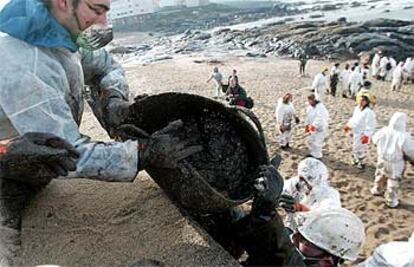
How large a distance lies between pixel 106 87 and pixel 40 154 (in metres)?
1.26

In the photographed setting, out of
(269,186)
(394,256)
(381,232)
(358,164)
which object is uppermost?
(269,186)

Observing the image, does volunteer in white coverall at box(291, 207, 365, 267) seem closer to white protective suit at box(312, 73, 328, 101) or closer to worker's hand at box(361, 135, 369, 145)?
worker's hand at box(361, 135, 369, 145)

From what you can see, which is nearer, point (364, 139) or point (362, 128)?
point (364, 139)

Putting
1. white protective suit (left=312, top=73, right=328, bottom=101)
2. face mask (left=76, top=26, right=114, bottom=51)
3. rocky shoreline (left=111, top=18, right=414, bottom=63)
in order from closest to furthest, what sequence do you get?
face mask (left=76, top=26, right=114, bottom=51)
white protective suit (left=312, top=73, right=328, bottom=101)
rocky shoreline (left=111, top=18, right=414, bottom=63)

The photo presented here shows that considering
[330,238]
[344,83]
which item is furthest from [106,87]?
[344,83]

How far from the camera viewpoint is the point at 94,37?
8.70 ft

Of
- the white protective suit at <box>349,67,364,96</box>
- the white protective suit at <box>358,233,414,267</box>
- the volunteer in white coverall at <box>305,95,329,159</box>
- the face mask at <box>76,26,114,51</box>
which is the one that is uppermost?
the face mask at <box>76,26,114,51</box>

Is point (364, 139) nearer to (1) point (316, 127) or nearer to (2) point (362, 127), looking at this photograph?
(2) point (362, 127)

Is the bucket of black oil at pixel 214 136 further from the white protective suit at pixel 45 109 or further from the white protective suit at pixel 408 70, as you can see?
the white protective suit at pixel 408 70

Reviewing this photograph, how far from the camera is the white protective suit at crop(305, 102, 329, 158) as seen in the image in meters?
9.16

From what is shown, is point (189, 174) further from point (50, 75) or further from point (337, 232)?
point (337, 232)

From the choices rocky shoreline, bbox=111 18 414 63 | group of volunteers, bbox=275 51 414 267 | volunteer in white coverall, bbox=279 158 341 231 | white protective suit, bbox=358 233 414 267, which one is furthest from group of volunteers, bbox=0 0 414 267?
rocky shoreline, bbox=111 18 414 63

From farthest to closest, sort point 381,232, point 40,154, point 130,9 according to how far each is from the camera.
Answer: point 130,9, point 381,232, point 40,154

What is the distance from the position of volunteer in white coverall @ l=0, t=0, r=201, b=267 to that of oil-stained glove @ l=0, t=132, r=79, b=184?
25mm
